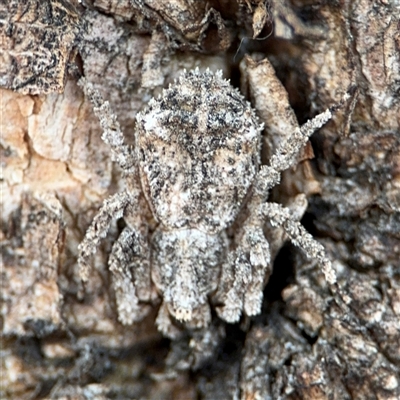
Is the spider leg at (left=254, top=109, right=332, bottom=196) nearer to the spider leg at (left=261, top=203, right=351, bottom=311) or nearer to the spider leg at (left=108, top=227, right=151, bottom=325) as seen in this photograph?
the spider leg at (left=261, top=203, right=351, bottom=311)

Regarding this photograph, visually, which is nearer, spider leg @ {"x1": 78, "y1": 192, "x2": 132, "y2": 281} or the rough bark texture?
the rough bark texture

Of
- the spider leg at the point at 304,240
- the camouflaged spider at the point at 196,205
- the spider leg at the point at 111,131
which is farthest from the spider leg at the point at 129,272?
the spider leg at the point at 304,240

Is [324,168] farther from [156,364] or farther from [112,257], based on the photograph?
[156,364]

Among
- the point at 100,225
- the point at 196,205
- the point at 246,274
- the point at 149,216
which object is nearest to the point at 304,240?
the point at 246,274

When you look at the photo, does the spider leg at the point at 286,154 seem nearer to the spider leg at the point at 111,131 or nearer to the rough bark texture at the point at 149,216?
the rough bark texture at the point at 149,216

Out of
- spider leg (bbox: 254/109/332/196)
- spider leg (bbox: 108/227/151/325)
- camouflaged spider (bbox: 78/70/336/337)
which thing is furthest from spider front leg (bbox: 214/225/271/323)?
spider leg (bbox: 108/227/151/325)

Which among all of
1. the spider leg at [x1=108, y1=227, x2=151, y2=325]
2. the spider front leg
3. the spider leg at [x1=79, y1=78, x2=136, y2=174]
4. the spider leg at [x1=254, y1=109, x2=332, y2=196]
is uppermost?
the spider leg at [x1=254, y1=109, x2=332, y2=196]
